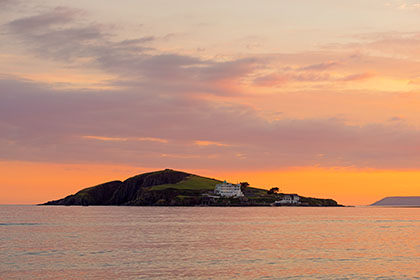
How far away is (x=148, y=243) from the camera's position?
8875cm

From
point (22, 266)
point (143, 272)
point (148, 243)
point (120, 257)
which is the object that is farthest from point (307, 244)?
point (22, 266)

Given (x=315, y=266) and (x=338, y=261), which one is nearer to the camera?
(x=315, y=266)

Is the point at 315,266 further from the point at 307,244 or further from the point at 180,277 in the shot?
the point at 307,244

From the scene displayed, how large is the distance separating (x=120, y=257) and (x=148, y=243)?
2034cm

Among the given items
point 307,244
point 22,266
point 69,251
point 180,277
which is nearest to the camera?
point 180,277

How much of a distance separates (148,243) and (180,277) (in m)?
37.1

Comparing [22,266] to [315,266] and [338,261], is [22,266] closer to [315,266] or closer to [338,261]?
[315,266]

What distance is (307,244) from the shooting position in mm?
86938

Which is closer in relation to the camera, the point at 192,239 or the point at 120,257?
the point at 120,257

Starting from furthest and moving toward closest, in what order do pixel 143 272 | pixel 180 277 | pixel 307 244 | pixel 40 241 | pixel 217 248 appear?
pixel 40 241 < pixel 307 244 < pixel 217 248 < pixel 143 272 < pixel 180 277

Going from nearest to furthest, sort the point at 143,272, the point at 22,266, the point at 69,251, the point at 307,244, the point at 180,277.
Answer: the point at 180,277, the point at 143,272, the point at 22,266, the point at 69,251, the point at 307,244

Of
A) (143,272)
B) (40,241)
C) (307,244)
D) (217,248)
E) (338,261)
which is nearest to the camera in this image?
(143,272)

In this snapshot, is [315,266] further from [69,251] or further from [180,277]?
[69,251]

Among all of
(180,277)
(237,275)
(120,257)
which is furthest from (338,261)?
(120,257)
